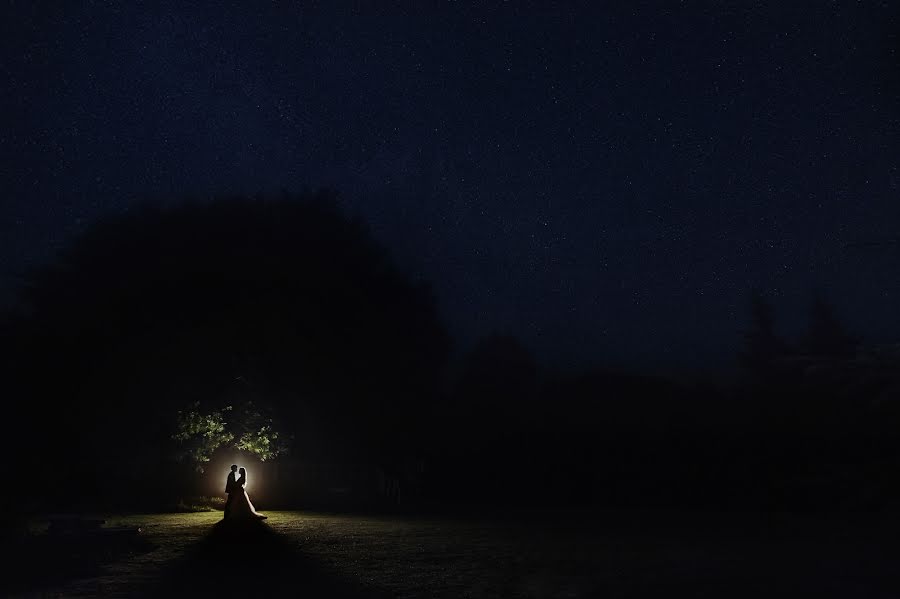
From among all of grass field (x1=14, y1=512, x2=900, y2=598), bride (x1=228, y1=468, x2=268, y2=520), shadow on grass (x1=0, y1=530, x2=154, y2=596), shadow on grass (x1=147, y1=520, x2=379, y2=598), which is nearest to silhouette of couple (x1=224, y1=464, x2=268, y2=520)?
bride (x1=228, y1=468, x2=268, y2=520)

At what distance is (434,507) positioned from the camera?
2742 centimetres

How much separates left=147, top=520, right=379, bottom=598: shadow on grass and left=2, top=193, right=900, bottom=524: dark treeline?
9253 mm

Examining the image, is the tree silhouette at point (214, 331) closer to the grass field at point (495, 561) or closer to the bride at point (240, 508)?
the grass field at point (495, 561)

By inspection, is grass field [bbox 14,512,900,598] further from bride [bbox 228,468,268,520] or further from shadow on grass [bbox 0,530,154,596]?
bride [bbox 228,468,268,520]

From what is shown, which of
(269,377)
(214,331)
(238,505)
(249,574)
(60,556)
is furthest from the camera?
(269,377)

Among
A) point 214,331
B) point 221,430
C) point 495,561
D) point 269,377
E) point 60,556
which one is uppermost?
point 214,331

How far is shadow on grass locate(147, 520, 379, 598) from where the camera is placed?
9352 mm

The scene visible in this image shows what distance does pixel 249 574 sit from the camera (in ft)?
35.4

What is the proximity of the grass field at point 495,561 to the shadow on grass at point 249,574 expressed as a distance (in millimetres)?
27

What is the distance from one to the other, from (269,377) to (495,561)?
45.1ft

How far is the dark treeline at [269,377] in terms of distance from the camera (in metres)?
23.1

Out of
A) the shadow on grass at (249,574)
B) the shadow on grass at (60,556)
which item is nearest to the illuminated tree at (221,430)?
the shadow on grass at (249,574)

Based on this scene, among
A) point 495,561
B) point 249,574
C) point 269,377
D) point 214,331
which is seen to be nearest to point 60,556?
point 249,574

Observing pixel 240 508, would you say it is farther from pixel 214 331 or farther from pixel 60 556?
pixel 214 331
